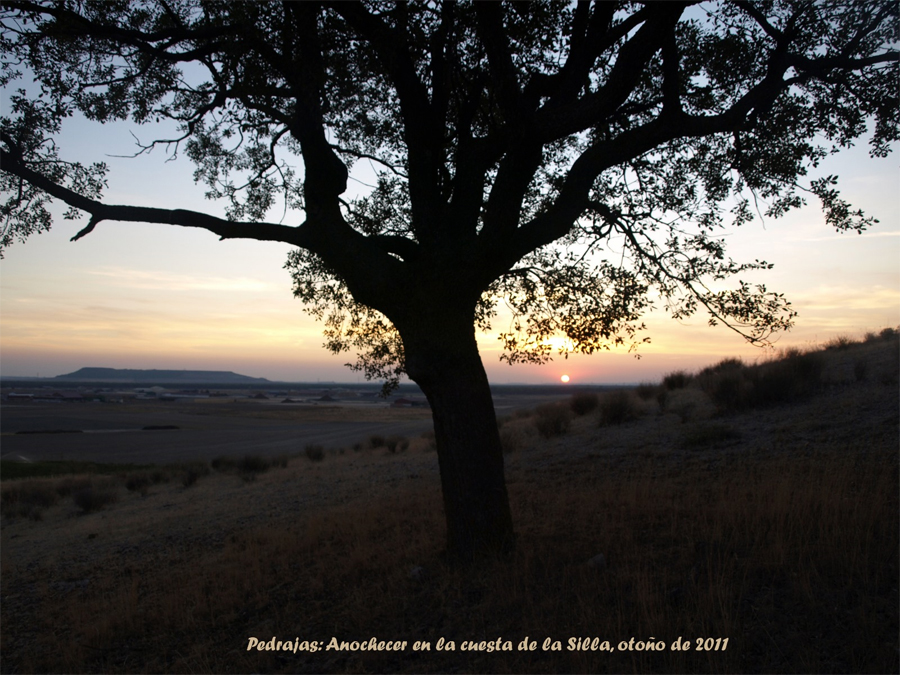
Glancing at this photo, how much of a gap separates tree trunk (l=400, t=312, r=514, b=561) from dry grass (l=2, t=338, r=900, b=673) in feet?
1.23

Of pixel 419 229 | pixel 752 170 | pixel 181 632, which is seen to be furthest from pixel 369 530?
pixel 752 170

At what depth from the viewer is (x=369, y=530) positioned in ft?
27.8

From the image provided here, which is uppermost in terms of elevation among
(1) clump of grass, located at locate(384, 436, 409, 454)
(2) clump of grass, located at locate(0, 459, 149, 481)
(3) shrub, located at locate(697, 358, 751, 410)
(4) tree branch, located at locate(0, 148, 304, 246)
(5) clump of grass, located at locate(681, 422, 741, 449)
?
(4) tree branch, located at locate(0, 148, 304, 246)

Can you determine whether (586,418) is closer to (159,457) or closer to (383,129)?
(383,129)

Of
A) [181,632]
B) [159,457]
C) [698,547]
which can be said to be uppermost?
[698,547]

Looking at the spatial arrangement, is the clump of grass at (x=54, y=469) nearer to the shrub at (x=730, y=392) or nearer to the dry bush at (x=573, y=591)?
the dry bush at (x=573, y=591)

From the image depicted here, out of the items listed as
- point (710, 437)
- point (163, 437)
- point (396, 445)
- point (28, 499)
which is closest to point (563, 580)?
point (710, 437)

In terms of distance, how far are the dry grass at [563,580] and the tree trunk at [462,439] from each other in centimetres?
37

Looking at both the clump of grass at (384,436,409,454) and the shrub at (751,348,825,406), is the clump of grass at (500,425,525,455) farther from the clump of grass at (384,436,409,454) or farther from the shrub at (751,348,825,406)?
the clump of grass at (384,436,409,454)

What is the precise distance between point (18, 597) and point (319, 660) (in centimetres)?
630

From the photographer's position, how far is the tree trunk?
6.31 m

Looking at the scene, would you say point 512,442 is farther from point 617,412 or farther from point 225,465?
point 225,465

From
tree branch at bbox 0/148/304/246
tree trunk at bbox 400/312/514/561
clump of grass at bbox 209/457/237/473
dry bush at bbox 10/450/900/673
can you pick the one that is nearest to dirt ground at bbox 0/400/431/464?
clump of grass at bbox 209/457/237/473

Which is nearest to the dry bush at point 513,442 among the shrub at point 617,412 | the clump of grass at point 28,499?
the shrub at point 617,412
